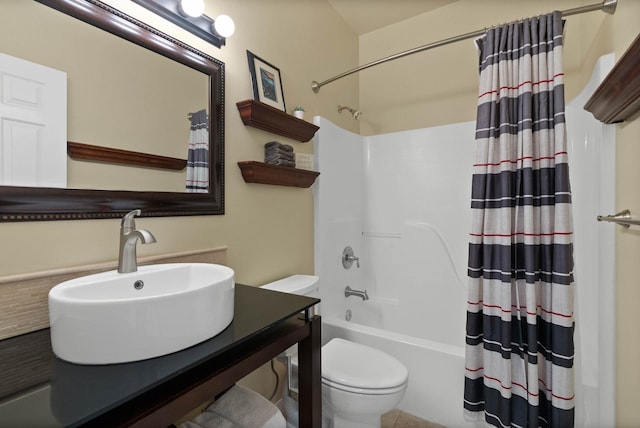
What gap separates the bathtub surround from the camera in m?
1.45

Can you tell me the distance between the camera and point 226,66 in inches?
57.2

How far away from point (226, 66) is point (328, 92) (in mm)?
977

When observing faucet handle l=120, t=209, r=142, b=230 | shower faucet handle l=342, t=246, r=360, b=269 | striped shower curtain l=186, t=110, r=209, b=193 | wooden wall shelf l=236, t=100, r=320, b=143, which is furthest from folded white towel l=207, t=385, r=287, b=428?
shower faucet handle l=342, t=246, r=360, b=269

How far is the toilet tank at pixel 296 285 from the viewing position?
1560 millimetres

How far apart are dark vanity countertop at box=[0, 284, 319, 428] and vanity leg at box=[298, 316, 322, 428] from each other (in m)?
0.21

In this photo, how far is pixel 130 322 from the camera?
692mm

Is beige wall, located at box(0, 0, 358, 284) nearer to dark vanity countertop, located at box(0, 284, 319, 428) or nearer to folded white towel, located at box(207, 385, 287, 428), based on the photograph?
dark vanity countertop, located at box(0, 284, 319, 428)

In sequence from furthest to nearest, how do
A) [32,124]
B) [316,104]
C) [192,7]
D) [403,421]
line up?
[316,104]
[403,421]
[192,7]
[32,124]

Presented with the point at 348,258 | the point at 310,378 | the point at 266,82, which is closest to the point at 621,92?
the point at 310,378

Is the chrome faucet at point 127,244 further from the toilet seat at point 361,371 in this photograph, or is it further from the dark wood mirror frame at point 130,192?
the toilet seat at point 361,371

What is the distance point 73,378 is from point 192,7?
129cm

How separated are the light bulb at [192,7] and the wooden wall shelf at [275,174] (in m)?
0.62

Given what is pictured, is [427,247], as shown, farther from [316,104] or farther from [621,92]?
[621,92]

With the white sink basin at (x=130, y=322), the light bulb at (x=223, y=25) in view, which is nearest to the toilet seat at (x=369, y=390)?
the white sink basin at (x=130, y=322)
